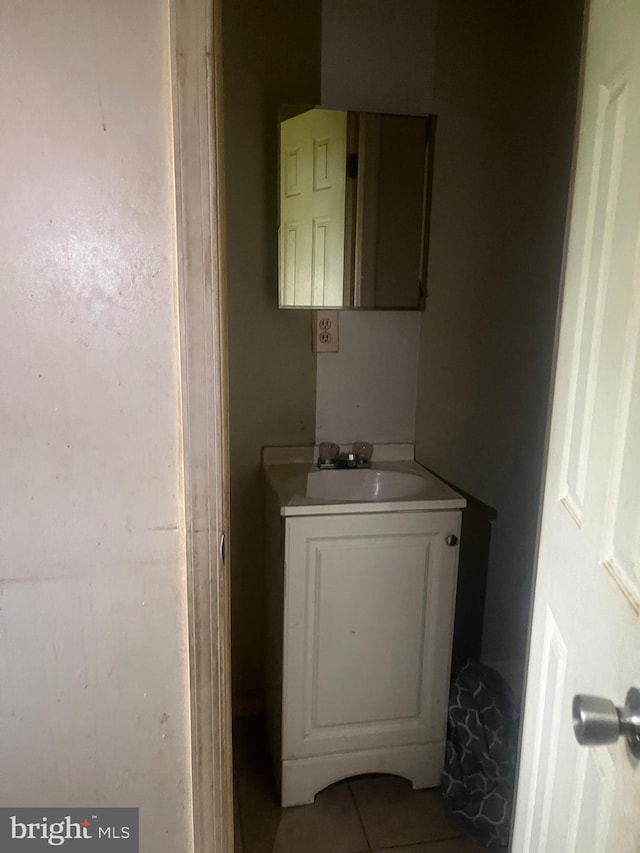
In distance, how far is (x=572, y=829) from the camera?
0.76 meters

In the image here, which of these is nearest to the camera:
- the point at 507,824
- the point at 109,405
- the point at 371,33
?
the point at 109,405

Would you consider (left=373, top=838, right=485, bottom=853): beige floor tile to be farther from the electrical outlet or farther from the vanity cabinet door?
the electrical outlet

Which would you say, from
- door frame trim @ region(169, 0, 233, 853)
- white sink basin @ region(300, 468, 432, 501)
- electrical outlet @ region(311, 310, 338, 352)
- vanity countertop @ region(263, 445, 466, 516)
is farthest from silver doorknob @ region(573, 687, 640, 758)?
electrical outlet @ region(311, 310, 338, 352)

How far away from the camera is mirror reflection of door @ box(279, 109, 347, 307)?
1854 mm

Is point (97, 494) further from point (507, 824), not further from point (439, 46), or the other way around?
point (439, 46)

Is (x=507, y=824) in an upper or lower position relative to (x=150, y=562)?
lower

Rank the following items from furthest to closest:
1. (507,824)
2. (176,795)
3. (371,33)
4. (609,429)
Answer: (371,33)
(507,824)
(176,795)
(609,429)

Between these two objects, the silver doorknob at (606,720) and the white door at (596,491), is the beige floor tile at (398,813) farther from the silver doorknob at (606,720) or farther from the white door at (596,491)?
the silver doorknob at (606,720)

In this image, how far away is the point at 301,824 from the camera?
1727mm

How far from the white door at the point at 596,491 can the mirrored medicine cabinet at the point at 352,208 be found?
3.72 feet

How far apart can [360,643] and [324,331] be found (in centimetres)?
93

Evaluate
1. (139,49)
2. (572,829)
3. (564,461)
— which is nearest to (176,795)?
(572,829)

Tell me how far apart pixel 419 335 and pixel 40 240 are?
1.37m

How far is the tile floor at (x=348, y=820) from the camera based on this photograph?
5.46 feet
